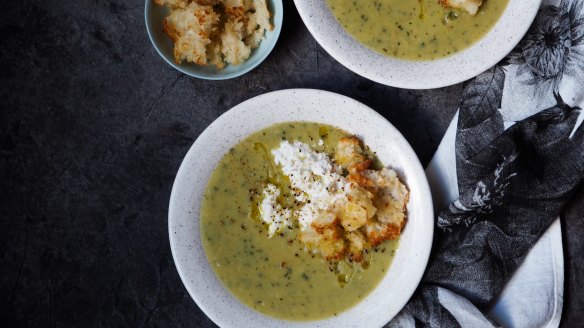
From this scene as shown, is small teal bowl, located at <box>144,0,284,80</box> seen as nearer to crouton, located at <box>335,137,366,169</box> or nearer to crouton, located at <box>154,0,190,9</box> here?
crouton, located at <box>154,0,190,9</box>

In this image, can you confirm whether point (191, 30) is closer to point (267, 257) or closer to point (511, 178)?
point (267, 257)

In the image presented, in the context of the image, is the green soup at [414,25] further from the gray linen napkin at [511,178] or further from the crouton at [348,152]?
the crouton at [348,152]

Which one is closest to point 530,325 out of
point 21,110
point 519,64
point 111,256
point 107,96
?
point 519,64

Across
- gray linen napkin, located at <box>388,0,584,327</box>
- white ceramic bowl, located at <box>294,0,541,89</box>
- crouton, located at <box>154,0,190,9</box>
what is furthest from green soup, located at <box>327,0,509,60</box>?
crouton, located at <box>154,0,190,9</box>

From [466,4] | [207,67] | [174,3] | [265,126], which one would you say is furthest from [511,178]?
[174,3]

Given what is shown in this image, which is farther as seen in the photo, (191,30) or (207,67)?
(207,67)
